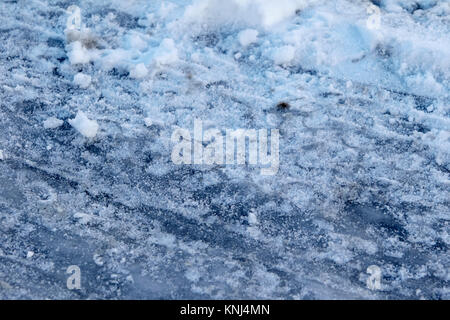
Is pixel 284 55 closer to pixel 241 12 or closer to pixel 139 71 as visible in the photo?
pixel 241 12

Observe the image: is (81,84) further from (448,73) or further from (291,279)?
(448,73)

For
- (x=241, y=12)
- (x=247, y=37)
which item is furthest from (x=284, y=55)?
(x=241, y=12)

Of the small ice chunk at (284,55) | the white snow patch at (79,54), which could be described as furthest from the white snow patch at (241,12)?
the white snow patch at (79,54)

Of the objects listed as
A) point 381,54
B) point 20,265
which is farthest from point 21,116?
point 381,54

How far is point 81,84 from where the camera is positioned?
2.86m

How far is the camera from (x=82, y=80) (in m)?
2.85

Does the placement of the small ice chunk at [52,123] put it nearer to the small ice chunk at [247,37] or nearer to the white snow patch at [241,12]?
the white snow patch at [241,12]

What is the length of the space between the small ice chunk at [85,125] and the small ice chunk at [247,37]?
108cm

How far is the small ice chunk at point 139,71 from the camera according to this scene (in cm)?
289

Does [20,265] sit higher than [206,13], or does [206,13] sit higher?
[206,13]

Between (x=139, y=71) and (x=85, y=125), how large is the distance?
50cm

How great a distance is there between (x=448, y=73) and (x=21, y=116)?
2519 mm
